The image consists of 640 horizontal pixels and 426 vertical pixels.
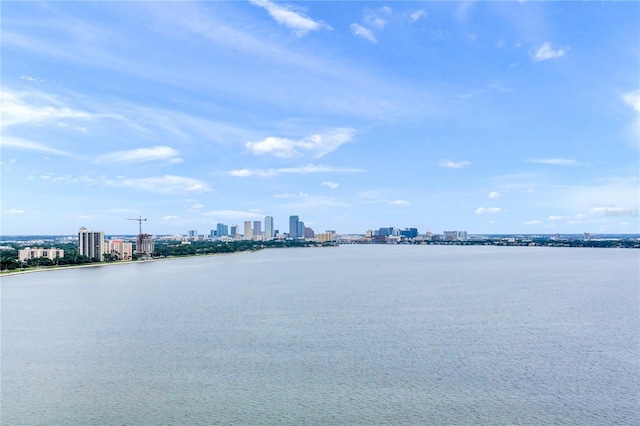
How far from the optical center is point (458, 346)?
11.1 metres

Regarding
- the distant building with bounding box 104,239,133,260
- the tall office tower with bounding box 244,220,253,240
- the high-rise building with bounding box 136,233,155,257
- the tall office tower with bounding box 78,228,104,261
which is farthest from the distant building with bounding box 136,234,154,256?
the tall office tower with bounding box 244,220,253,240

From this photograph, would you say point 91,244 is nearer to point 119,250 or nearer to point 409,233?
point 119,250

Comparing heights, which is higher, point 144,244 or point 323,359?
point 144,244

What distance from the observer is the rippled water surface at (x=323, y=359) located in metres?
7.63

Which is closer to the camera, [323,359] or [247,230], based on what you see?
[323,359]

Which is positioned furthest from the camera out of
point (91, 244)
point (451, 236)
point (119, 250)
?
point (451, 236)

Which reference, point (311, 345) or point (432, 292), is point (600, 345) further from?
point (432, 292)

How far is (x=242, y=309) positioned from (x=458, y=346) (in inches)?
287

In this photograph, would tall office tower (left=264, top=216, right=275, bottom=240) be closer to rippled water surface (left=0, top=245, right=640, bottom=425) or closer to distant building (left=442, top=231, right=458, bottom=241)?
distant building (left=442, top=231, right=458, bottom=241)

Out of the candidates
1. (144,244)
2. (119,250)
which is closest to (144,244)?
(144,244)

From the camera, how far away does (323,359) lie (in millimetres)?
10156

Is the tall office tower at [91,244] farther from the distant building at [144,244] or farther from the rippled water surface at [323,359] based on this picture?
the rippled water surface at [323,359]

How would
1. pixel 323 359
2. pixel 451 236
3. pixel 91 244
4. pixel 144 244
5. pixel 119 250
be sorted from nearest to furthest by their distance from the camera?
pixel 323 359 < pixel 91 244 < pixel 119 250 < pixel 144 244 < pixel 451 236

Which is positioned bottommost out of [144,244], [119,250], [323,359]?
[323,359]
